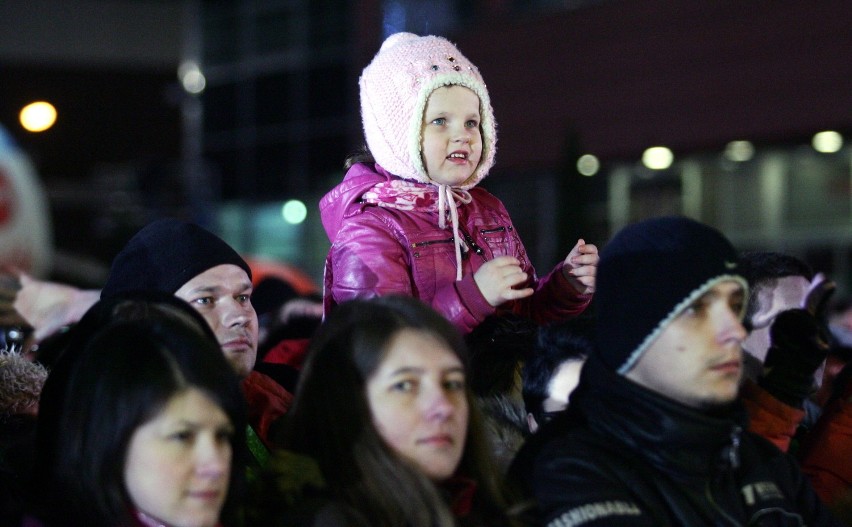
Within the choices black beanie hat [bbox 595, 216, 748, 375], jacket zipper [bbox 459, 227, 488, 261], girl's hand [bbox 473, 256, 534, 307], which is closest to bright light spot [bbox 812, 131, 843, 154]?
jacket zipper [bbox 459, 227, 488, 261]

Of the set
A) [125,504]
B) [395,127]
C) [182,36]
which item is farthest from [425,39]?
[182,36]

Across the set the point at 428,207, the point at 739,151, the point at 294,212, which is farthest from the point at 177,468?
the point at 294,212

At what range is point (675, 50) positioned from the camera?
18.9m

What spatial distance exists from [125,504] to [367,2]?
2320 centimetres

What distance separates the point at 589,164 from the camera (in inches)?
759

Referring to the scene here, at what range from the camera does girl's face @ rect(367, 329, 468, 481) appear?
2.69 meters

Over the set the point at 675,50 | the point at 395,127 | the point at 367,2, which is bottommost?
the point at 395,127

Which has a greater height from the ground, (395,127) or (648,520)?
(395,127)

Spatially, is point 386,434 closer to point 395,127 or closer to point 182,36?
point 395,127

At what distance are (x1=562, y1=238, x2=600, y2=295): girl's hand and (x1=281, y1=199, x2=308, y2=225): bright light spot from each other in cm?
2467

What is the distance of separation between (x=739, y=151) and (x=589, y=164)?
2295 mm

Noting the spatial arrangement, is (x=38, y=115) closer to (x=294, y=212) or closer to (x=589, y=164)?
(x=589, y=164)

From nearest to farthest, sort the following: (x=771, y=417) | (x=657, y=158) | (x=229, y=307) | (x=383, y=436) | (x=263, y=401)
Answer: (x=383, y=436) < (x=771, y=417) < (x=263, y=401) < (x=229, y=307) < (x=657, y=158)

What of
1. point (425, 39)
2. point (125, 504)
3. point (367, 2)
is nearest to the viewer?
point (125, 504)
